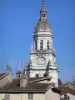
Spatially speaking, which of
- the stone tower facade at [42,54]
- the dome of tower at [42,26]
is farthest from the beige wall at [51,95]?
the dome of tower at [42,26]

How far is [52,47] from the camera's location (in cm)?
13388

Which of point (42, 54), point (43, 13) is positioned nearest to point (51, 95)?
point (42, 54)

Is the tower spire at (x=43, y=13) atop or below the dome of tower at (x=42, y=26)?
atop

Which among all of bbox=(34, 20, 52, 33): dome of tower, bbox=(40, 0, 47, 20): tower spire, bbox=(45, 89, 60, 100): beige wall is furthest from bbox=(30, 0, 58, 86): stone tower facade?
bbox=(45, 89, 60, 100): beige wall

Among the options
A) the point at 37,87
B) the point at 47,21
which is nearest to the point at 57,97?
the point at 37,87

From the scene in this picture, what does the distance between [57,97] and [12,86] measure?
288 inches

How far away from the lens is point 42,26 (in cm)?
13750

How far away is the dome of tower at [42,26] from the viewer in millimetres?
135500

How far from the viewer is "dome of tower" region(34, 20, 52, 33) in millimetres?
135500

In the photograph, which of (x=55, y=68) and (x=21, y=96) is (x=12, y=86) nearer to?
(x=21, y=96)

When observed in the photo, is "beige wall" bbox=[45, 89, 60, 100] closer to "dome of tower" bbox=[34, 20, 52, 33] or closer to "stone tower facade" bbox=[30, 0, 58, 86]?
"stone tower facade" bbox=[30, 0, 58, 86]

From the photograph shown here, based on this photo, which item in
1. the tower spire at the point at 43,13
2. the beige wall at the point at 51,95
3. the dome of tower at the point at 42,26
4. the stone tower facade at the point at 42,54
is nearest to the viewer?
the beige wall at the point at 51,95

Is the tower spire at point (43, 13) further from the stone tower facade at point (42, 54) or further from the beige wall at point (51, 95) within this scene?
the beige wall at point (51, 95)

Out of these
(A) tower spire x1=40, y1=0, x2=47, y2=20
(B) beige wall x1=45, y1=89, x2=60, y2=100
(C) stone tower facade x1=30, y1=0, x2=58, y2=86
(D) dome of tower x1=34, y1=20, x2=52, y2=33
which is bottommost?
(B) beige wall x1=45, y1=89, x2=60, y2=100
